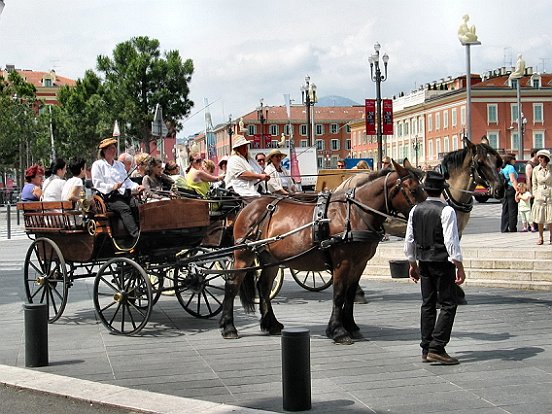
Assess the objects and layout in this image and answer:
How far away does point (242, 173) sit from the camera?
37.9 ft

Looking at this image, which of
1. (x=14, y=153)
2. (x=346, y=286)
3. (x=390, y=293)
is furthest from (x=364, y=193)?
(x=14, y=153)

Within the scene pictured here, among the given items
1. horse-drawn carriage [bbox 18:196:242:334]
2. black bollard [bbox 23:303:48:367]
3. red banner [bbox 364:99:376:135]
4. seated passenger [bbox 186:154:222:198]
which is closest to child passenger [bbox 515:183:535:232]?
seated passenger [bbox 186:154:222:198]

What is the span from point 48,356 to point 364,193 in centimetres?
368

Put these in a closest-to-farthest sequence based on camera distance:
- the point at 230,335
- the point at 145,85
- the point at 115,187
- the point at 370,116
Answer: the point at 230,335 → the point at 115,187 → the point at 370,116 → the point at 145,85

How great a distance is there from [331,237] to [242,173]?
2580 mm

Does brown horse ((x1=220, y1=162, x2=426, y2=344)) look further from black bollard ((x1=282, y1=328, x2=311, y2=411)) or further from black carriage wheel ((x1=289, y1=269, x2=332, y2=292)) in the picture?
black carriage wheel ((x1=289, y1=269, x2=332, y2=292))

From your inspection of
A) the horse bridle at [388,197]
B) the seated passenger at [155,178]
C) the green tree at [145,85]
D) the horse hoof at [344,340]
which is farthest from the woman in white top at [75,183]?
the green tree at [145,85]

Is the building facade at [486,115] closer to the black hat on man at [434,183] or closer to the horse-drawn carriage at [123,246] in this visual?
the horse-drawn carriage at [123,246]

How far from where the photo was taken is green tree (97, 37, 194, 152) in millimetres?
66562

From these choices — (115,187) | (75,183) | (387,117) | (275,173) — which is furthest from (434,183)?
(387,117)

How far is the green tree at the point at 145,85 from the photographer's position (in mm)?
66562

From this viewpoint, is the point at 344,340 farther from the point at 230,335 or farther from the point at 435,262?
the point at 435,262

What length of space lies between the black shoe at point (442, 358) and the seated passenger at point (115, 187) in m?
3.95

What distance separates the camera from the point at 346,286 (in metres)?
9.29
